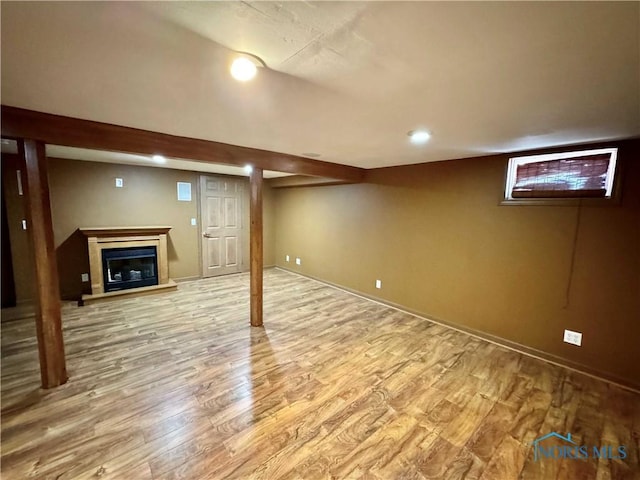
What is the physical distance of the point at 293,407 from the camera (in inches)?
84.8

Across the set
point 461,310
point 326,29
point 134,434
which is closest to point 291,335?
point 134,434

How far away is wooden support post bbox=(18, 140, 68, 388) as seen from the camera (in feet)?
6.88

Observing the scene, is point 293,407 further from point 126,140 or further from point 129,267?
point 129,267

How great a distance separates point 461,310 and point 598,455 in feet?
6.20

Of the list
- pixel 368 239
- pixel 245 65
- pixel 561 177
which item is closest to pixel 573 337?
pixel 561 177

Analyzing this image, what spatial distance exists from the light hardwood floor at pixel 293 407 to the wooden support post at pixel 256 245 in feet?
0.84

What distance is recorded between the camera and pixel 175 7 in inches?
37.6

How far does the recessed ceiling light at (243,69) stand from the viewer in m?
1.30

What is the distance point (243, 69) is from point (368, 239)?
3.67 meters

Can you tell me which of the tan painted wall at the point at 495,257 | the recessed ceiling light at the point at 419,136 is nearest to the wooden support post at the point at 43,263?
the recessed ceiling light at the point at 419,136

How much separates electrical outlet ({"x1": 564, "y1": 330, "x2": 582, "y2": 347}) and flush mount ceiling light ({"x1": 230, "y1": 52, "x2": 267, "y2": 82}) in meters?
3.69

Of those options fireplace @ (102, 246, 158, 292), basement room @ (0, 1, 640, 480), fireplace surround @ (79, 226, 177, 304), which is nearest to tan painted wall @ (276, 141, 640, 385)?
basement room @ (0, 1, 640, 480)

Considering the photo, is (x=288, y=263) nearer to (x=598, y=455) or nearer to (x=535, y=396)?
(x=535, y=396)

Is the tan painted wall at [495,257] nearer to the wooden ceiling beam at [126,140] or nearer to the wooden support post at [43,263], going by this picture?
the wooden ceiling beam at [126,140]
